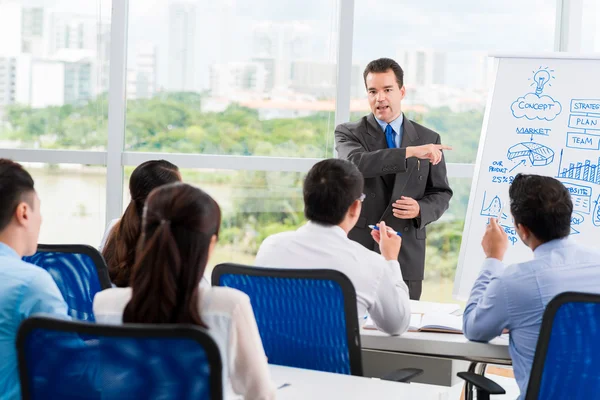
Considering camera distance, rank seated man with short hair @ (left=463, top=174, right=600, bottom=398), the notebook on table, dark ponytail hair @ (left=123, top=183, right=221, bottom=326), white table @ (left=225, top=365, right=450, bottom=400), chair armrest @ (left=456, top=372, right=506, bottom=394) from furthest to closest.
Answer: the notebook on table
seated man with short hair @ (left=463, top=174, right=600, bottom=398)
chair armrest @ (left=456, top=372, right=506, bottom=394)
white table @ (left=225, top=365, right=450, bottom=400)
dark ponytail hair @ (left=123, top=183, right=221, bottom=326)

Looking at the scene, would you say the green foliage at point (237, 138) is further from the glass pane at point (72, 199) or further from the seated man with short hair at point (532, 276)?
the seated man with short hair at point (532, 276)

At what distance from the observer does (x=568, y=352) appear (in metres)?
2.06

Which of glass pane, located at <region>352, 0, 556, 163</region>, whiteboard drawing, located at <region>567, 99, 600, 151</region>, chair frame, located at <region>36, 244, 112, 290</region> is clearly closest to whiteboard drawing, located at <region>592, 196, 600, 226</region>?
whiteboard drawing, located at <region>567, 99, 600, 151</region>

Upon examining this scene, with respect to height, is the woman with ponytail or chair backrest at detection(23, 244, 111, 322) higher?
the woman with ponytail

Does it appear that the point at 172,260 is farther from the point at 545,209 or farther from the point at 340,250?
the point at 545,209

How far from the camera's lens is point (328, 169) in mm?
2469

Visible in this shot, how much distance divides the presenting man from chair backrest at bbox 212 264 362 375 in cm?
152

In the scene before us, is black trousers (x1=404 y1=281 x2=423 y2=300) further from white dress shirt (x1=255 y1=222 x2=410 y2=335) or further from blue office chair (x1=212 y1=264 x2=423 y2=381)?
blue office chair (x1=212 y1=264 x2=423 y2=381)

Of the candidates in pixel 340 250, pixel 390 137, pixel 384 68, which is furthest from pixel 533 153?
pixel 340 250

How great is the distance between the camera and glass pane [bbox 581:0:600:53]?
16.6 ft

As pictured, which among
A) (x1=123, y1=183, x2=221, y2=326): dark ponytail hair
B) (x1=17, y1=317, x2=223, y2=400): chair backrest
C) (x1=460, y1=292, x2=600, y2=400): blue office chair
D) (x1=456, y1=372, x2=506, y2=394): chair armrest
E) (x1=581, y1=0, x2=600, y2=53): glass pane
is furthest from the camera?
(x1=581, y1=0, x2=600, y2=53): glass pane

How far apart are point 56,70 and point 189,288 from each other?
4.36 metres

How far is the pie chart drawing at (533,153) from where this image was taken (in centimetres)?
398

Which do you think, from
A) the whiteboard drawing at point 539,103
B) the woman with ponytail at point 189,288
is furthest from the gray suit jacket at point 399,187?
the woman with ponytail at point 189,288
